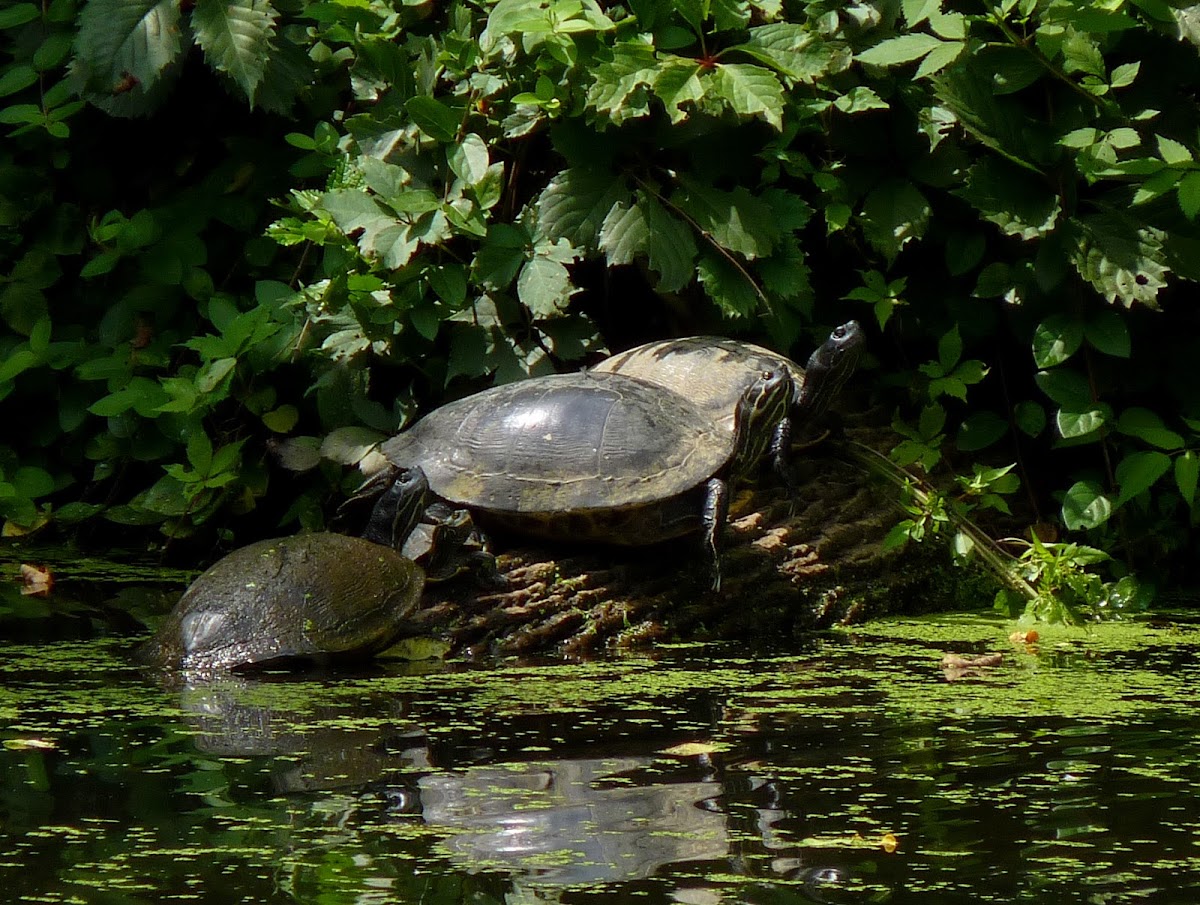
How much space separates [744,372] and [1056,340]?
0.98 meters

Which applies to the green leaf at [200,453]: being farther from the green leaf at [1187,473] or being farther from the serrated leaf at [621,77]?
the green leaf at [1187,473]

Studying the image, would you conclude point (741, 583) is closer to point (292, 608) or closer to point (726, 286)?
point (726, 286)

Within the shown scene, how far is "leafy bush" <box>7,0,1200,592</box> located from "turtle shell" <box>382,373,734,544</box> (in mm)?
517

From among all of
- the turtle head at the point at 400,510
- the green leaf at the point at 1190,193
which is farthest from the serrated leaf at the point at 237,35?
→ the green leaf at the point at 1190,193

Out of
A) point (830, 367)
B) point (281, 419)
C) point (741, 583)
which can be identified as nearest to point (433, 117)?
point (281, 419)

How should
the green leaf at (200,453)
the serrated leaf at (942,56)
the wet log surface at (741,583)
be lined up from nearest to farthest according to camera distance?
the wet log surface at (741,583) → the serrated leaf at (942,56) → the green leaf at (200,453)

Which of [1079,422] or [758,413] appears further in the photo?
[1079,422]

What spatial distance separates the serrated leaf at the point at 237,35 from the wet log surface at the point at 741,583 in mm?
2290

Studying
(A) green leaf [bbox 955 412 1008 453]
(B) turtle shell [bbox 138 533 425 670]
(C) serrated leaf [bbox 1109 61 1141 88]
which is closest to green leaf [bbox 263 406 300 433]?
(B) turtle shell [bbox 138 533 425 670]

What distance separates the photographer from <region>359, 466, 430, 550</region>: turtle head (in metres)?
3.89

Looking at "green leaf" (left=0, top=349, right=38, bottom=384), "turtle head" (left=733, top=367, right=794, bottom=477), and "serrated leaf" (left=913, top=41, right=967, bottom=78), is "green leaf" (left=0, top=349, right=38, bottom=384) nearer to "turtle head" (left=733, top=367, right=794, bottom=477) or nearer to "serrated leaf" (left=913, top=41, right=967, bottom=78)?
"turtle head" (left=733, top=367, right=794, bottom=477)

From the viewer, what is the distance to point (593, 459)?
3.99 m

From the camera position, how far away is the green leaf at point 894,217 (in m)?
4.64

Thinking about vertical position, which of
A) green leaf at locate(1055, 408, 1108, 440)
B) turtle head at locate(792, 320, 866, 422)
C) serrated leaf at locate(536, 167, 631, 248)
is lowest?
green leaf at locate(1055, 408, 1108, 440)
